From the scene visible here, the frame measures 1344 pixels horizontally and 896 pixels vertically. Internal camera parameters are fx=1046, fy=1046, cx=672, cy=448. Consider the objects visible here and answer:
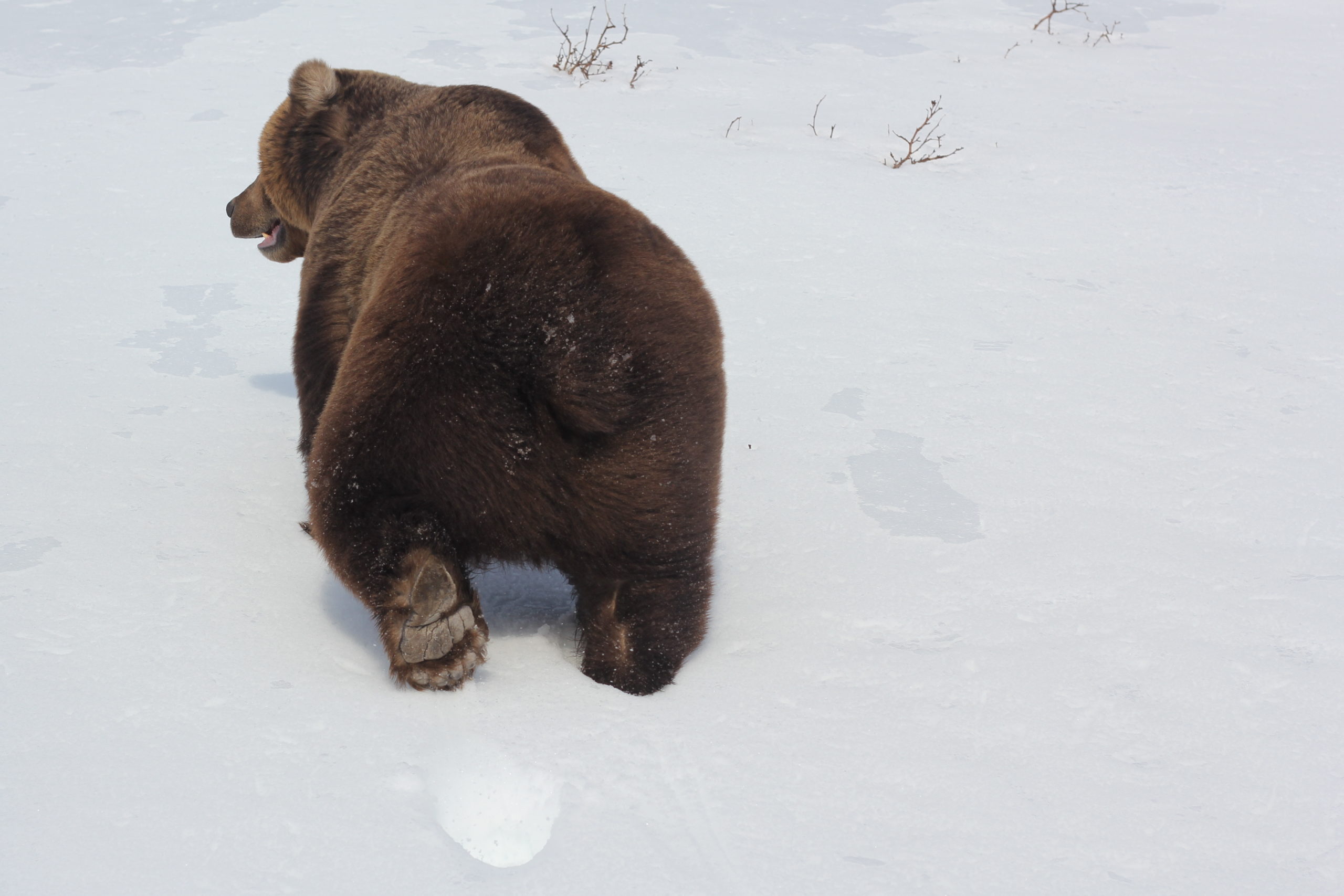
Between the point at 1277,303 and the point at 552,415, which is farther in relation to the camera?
the point at 1277,303

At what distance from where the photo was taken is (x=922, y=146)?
7.70 metres

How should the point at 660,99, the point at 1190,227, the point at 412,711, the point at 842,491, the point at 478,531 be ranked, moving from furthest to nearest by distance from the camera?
the point at 660,99 → the point at 1190,227 → the point at 842,491 → the point at 478,531 → the point at 412,711

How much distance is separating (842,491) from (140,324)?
11.3 feet

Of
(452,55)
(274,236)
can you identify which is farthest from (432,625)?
(452,55)

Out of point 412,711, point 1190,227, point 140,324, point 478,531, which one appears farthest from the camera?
point 1190,227

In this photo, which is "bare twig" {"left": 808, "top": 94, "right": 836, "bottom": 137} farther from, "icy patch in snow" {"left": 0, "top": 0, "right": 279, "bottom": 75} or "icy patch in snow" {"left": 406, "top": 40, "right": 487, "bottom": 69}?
"icy patch in snow" {"left": 0, "top": 0, "right": 279, "bottom": 75}

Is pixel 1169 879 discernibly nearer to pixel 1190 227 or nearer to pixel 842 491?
pixel 842 491

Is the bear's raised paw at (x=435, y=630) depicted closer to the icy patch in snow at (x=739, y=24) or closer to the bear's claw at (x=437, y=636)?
the bear's claw at (x=437, y=636)

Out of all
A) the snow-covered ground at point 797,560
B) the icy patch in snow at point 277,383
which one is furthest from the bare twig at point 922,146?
the icy patch in snow at point 277,383

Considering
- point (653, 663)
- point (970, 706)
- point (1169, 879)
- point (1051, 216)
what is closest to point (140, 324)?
point (653, 663)

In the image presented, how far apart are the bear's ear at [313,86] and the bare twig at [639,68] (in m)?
4.98

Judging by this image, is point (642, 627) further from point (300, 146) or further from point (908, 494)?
point (300, 146)

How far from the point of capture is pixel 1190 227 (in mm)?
6594

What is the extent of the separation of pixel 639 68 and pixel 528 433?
22.5 ft
